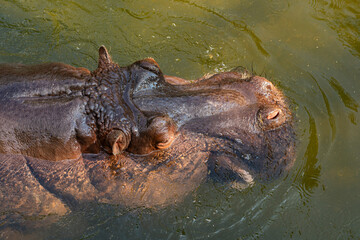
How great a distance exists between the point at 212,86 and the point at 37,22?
4.77m

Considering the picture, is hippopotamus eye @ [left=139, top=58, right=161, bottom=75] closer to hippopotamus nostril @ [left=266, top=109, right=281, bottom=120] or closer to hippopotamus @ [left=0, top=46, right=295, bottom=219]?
hippopotamus @ [left=0, top=46, right=295, bottom=219]

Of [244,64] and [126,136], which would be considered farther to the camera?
[244,64]

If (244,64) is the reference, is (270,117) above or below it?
above

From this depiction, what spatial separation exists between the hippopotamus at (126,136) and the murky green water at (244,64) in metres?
0.53

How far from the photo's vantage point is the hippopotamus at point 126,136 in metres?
4.19

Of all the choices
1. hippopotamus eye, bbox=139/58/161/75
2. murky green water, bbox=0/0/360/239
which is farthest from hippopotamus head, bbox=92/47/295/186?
murky green water, bbox=0/0/360/239

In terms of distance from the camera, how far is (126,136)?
424 centimetres

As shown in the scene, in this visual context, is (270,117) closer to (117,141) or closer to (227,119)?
(227,119)

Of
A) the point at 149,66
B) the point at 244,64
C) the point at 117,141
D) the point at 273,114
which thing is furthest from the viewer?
the point at 244,64

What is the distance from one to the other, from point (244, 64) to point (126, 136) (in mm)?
3714

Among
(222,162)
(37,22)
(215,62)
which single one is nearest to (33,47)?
(37,22)

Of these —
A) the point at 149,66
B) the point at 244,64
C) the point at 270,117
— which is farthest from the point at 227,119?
the point at 244,64

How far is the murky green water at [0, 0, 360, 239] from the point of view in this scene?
17.2 ft

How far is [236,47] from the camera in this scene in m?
7.50
